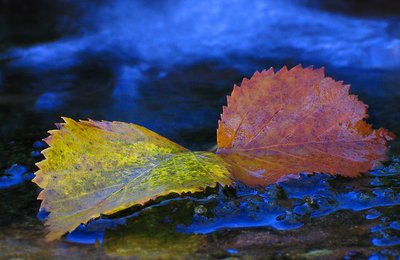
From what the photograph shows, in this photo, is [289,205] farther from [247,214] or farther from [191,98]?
[191,98]

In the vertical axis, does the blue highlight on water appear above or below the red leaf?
below

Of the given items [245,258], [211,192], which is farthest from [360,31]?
[245,258]

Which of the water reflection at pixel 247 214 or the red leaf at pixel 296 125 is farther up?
the red leaf at pixel 296 125

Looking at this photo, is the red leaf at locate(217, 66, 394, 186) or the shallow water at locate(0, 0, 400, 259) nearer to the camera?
the shallow water at locate(0, 0, 400, 259)

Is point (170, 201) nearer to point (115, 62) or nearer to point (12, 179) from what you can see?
point (12, 179)
